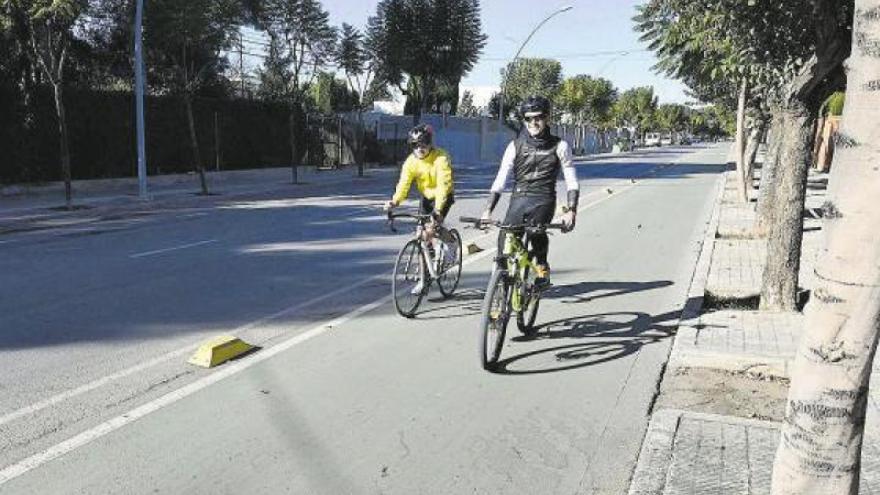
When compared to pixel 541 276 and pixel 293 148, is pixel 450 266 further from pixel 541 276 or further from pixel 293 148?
pixel 293 148

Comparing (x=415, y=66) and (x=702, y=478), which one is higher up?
(x=415, y=66)

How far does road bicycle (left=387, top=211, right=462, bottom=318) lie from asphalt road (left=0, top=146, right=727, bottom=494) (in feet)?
0.66

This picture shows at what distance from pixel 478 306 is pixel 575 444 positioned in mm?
3556

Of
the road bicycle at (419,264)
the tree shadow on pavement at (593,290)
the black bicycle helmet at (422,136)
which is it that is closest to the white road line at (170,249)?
the road bicycle at (419,264)

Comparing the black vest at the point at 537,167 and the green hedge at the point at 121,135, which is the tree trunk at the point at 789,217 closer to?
the black vest at the point at 537,167

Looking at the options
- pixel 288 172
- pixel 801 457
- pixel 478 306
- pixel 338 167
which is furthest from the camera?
pixel 338 167

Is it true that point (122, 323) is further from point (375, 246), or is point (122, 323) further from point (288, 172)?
point (288, 172)

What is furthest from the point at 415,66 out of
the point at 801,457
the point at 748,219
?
the point at 801,457

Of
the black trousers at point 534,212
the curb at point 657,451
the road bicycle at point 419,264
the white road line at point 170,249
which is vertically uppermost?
the black trousers at point 534,212

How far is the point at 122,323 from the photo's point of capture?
281 inches

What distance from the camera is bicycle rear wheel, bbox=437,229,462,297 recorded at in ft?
26.9

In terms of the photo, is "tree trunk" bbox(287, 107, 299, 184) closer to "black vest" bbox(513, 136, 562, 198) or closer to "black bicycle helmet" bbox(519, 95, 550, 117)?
"black vest" bbox(513, 136, 562, 198)

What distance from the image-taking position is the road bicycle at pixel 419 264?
7691mm

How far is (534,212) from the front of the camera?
6.65 m
